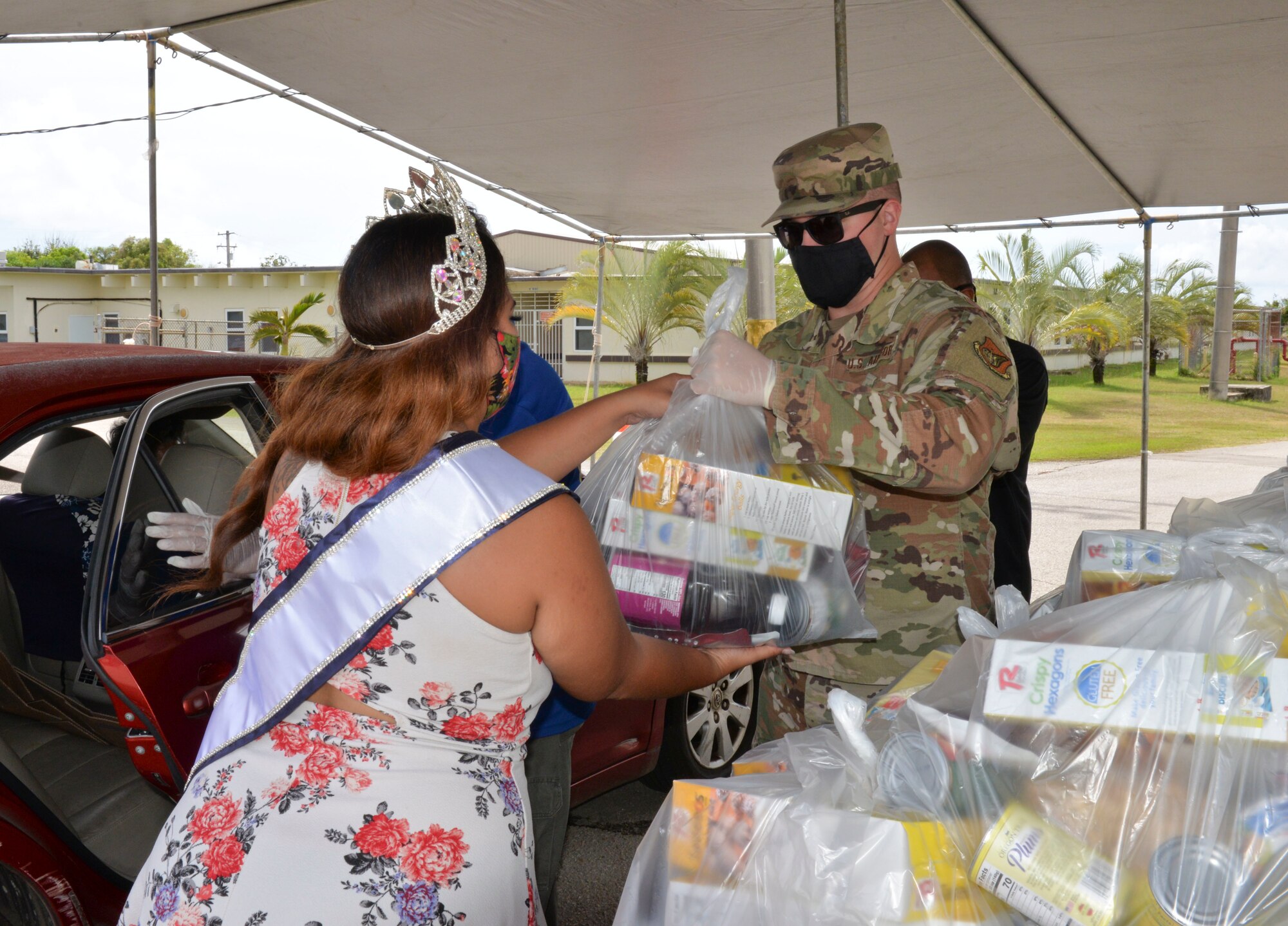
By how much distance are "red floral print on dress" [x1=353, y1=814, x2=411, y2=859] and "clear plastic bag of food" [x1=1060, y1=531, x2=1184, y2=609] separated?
3.75 ft

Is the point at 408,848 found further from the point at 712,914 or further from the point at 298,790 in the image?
the point at 712,914

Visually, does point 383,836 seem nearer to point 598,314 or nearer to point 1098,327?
point 598,314

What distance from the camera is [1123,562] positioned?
65.9 inches

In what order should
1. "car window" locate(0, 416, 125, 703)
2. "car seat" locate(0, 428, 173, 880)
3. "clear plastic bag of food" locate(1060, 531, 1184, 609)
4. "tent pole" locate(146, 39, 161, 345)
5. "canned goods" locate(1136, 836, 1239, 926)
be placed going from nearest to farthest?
"canned goods" locate(1136, 836, 1239, 926) < "clear plastic bag of food" locate(1060, 531, 1184, 609) < "car seat" locate(0, 428, 173, 880) < "car window" locate(0, 416, 125, 703) < "tent pole" locate(146, 39, 161, 345)

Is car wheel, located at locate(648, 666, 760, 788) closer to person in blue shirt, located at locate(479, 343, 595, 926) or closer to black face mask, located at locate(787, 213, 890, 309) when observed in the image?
person in blue shirt, located at locate(479, 343, 595, 926)

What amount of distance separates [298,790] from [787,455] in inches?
35.7

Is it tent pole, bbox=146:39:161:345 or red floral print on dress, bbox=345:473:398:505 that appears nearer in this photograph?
red floral print on dress, bbox=345:473:398:505

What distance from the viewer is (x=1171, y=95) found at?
161 inches

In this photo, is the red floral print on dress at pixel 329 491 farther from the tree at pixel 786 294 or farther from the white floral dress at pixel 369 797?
the tree at pixel 786 294

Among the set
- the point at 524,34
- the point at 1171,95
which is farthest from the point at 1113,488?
the point at 524,34

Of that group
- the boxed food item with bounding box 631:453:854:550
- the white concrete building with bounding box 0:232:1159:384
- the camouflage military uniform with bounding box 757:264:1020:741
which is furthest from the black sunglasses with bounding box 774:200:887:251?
the white concrete building with bounding box 0:232:1159:384

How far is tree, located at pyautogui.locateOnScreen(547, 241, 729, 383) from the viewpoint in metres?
17.4

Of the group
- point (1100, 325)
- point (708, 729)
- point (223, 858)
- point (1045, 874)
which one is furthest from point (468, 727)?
point (1100, 325)

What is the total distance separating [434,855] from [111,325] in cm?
3349
